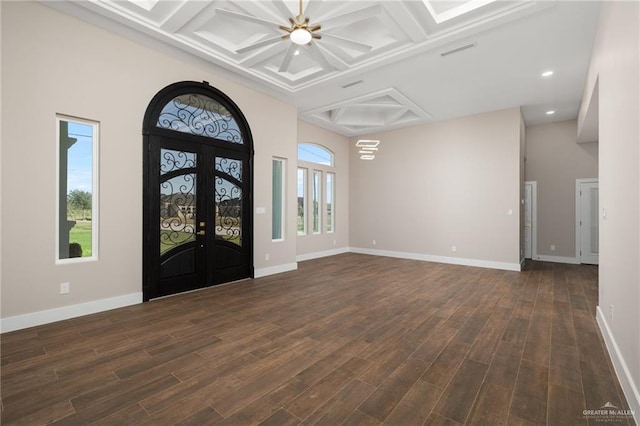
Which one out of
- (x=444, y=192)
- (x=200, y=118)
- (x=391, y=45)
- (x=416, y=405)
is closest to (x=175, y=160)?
(x=200, y=118)

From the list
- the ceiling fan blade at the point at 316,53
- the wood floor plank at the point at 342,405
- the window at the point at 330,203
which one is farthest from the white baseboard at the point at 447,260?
the wood floor plank at the point at 342,405

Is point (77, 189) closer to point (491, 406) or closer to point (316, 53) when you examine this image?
point (316, 53)

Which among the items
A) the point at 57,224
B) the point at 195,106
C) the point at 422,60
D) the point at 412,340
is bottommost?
the point at 412,340

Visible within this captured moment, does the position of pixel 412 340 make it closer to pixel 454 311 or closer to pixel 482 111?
pixel 454 311

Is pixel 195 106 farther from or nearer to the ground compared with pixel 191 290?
farther from the ground

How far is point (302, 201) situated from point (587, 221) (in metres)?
7.28

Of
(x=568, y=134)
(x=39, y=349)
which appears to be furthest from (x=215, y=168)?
(x=568, y=134)

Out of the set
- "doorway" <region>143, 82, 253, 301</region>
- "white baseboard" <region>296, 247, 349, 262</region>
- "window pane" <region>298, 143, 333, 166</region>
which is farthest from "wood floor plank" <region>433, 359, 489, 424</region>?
"window pane" <region>298, 143, 333, 166</region>

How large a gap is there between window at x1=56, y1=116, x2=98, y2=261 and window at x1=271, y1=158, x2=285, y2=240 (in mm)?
3302

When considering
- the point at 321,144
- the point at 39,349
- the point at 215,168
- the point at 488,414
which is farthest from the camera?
the point at 321,144

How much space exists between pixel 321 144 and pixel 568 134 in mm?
6446

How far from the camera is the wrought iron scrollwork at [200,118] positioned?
461 cm

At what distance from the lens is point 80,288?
12.2 feet

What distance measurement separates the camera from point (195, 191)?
192 inches
